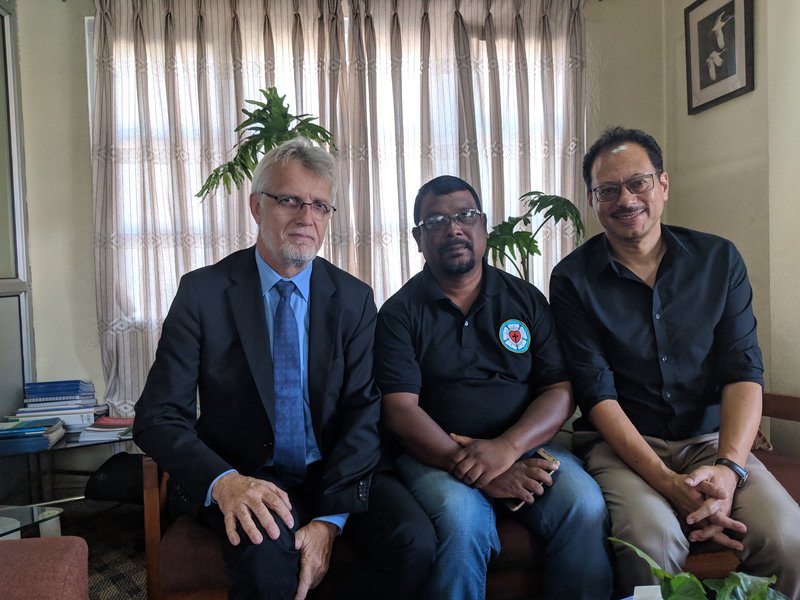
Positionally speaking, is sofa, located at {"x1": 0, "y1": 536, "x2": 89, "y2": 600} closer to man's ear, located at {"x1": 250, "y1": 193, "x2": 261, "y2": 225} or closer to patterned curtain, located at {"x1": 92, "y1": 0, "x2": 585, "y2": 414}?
man's ear, located at {"x1": 250, "y1": 193, "x2": 261, "y2": 225}

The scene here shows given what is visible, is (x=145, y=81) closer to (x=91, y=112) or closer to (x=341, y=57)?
(x=91, y=112)

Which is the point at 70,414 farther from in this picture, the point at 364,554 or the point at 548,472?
the point at 548,472

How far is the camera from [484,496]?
1.70 m

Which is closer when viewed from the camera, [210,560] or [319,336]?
[210,560]

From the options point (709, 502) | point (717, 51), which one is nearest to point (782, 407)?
point (709, 502)

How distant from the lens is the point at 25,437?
2527 millimetres

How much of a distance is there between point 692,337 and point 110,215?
8.82 feet

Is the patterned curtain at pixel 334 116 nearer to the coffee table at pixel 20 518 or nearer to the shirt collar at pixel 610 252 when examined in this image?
the coffee table at pixel 20 518

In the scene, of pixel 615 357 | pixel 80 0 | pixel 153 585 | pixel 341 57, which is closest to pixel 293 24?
pixel 341 57

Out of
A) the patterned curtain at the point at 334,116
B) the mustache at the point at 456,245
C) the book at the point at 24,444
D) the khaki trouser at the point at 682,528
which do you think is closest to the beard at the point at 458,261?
the mustache at the point at 456,245

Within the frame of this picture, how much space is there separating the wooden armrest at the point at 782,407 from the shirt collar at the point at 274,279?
1.60 metres

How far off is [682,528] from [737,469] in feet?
0.71

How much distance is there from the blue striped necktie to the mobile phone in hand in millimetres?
578

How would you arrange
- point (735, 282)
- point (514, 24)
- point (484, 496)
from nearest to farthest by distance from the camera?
point (484, 496) → point (735, 282) → point (514, 24)
